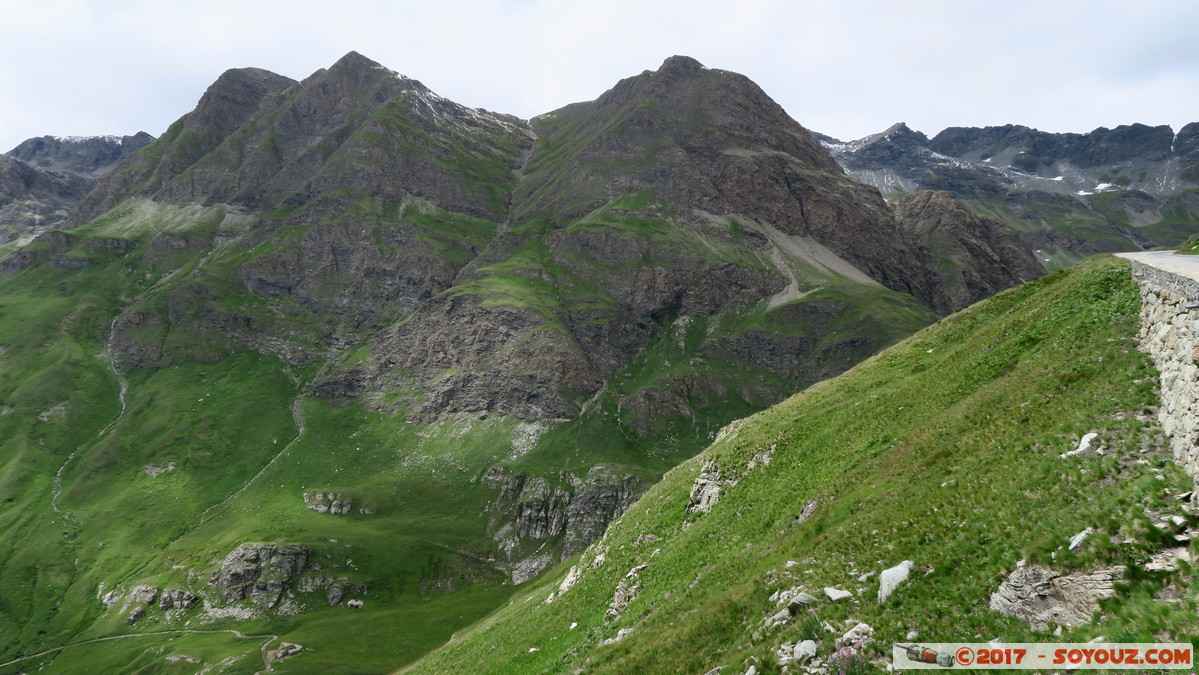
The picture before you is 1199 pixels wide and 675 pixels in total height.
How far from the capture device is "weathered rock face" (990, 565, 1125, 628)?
11.6m

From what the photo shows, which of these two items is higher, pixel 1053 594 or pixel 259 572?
pixel 1053 594

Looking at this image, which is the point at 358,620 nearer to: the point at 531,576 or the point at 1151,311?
the point at 531,576

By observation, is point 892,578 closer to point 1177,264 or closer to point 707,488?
point 707,488

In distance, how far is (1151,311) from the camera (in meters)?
22.1

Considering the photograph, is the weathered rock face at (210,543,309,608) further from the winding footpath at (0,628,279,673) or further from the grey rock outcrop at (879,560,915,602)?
the grey rock outcrop at (879,560,915,602)

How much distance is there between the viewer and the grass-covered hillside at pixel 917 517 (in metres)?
13.2

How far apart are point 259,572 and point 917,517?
184173 millimetres

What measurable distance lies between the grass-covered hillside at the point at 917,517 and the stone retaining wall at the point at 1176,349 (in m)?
0.53

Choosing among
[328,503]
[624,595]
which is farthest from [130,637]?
[624,595]

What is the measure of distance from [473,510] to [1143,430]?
608 feet

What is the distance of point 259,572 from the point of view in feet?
513

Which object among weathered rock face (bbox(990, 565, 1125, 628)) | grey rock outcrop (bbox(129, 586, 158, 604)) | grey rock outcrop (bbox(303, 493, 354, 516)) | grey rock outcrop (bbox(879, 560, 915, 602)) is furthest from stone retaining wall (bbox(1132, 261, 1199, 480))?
grey rock outcrop (bbox(129, 586, 158, 604))

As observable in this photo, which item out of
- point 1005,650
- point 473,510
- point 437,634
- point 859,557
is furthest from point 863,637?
point 473,510

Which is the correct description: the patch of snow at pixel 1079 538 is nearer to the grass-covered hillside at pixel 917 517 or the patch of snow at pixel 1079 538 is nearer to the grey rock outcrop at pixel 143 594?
the grass-covered hillside at pixel 917 517
